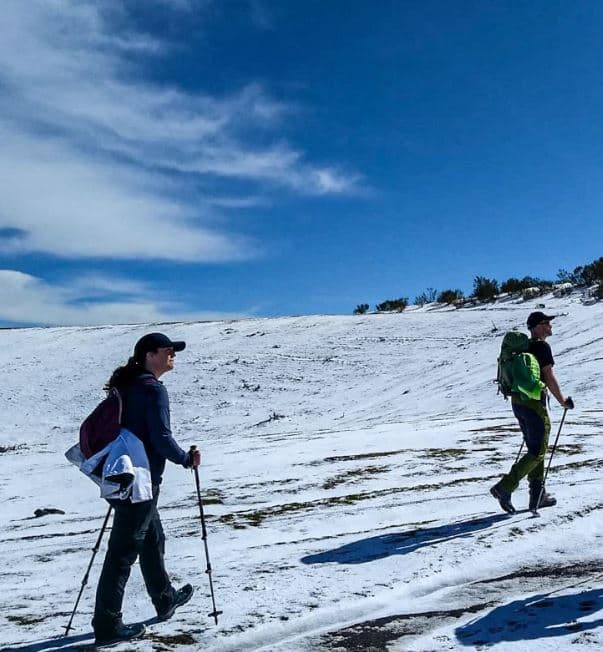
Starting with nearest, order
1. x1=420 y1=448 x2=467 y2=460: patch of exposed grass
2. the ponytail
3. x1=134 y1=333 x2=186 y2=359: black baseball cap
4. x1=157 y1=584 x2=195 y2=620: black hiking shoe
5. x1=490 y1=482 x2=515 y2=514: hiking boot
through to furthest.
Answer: the ponytail → x1=134 y1=333 x2=186 y2=359: black baseball cap → x1=157 y1=584 x2=195 y2=620: black hiking shoe → x1=490 y1=482 x2=515 y2=514: hiking boot → x1=420 y1=448 x2=467 y2=460: patch of exposed grass

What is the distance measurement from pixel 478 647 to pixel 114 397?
2.73 metres

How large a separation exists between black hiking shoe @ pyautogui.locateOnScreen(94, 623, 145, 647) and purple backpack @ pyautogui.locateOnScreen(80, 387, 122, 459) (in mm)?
1141

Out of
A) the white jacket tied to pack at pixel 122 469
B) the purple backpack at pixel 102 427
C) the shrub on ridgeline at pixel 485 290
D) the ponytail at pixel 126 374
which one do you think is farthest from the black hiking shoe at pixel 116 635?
the shrub on ridgeline at pixel 485 290

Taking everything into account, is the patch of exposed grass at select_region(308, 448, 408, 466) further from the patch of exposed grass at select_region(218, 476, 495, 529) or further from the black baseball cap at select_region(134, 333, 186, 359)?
the black baseball cap at select_region(134, 333, 186, 359)

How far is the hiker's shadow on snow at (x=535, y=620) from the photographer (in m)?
3.98

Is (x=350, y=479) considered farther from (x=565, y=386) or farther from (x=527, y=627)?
(x=565, y=386)

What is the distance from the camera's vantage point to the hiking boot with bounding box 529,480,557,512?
22.3 ft

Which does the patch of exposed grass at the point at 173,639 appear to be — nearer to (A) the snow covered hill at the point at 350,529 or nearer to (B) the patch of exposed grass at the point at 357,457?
(A) the snow covered hill at the point at 350,529

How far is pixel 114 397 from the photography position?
13.7 ft

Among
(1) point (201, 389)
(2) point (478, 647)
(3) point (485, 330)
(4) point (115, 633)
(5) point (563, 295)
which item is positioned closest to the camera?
(2) point (478, 647)

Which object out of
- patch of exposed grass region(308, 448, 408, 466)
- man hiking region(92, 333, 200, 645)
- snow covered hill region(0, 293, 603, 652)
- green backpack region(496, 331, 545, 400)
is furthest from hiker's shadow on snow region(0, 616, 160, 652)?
patch of exposed grass region(308, 448, 408, 466)

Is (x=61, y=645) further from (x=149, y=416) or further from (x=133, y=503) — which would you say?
(x=149, y=416)

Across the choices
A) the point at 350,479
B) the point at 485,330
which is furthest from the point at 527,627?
the point at 485,330

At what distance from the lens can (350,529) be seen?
6723 mm
